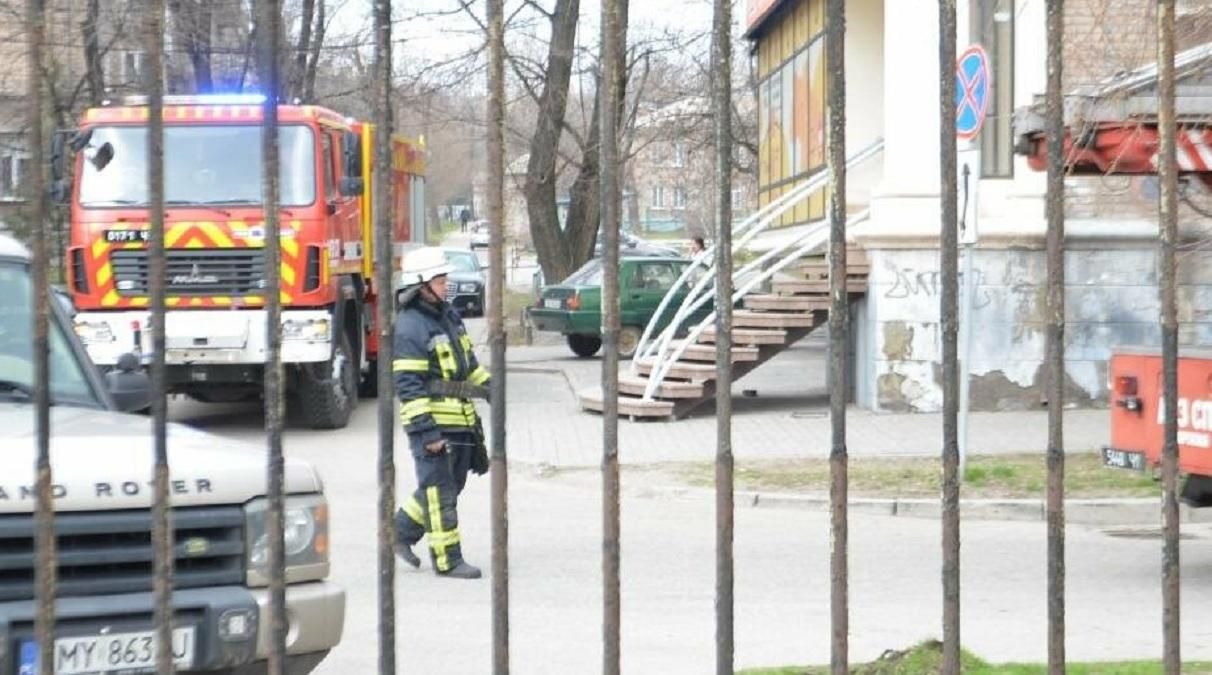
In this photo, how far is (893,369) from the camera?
19156 mm

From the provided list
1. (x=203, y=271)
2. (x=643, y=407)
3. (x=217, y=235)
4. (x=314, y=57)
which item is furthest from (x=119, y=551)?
(x=314, y=57)

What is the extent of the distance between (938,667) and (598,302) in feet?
75.1

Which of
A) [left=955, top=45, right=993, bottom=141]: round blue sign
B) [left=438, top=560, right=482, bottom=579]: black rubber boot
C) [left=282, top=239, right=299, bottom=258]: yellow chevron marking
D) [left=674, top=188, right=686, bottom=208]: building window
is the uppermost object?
[left=674, top=188, right=686, bottom=208]: building window

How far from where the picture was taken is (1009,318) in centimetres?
1911

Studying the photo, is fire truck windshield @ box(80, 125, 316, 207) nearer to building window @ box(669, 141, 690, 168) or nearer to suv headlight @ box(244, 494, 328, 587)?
suv headlight @ box(244, 494, 328, 587)

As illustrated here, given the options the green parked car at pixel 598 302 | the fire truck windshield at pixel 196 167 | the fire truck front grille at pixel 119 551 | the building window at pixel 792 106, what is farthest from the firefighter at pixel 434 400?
the green parked car at pixel 598 302

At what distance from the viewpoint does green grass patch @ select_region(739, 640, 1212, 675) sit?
650 cm

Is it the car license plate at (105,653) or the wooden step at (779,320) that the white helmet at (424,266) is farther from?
the wooden step at (779,320)

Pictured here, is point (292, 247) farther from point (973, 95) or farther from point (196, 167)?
point (973, 95)

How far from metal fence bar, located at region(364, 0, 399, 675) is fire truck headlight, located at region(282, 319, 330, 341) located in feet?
47.9

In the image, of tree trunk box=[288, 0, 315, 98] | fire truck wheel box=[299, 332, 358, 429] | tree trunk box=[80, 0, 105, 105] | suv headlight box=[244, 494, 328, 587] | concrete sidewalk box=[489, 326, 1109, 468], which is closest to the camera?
suv headlight box=[244, 494, 328, 587]

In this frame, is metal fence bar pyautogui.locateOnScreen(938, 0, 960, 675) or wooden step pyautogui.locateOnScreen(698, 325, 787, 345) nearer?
metal fence bar pyautogui.locateOnScreen(938, 0, 960, 675)

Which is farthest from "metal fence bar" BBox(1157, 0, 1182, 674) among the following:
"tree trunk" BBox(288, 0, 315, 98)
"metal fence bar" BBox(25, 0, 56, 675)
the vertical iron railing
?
"tree trunk" BBox(288, 0, 315, 98)

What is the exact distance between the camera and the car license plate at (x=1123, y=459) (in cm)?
1059
